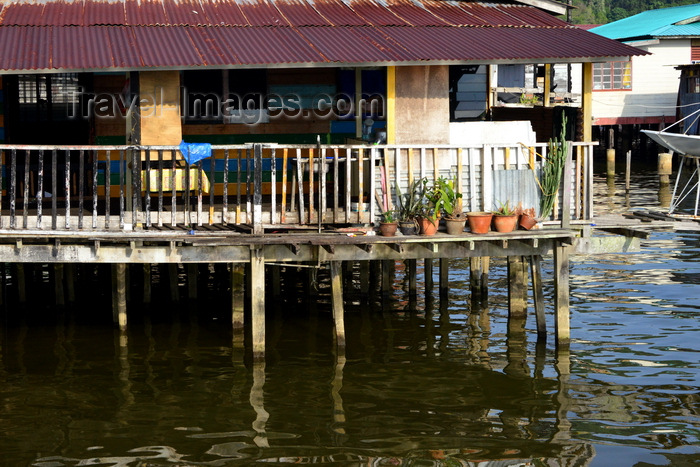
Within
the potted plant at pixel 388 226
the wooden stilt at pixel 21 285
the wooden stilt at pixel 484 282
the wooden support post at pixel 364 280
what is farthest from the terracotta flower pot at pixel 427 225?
the wooden stilt at pixel 21 285

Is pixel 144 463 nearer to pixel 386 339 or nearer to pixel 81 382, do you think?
pixel 81 382

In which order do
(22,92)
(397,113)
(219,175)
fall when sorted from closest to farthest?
(397,113)
(219,175)
(22,92)

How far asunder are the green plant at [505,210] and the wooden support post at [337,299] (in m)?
2.47

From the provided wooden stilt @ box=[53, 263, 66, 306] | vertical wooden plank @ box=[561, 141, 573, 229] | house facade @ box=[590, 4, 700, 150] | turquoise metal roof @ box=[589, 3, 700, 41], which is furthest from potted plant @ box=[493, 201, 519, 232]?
turquoise metal roof @ box=[589, 3, 700, 41]

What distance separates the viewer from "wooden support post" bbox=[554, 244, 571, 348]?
616 inches

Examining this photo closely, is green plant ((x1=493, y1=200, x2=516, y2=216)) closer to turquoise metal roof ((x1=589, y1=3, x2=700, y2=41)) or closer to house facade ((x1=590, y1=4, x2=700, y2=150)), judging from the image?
house facade ((x1=590, y1=4, x2=700, y2=150))

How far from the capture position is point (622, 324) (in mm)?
18516

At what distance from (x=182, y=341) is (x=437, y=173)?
5.23 metres

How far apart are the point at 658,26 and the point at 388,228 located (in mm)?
38036

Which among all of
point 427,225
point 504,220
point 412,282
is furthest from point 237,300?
point 504,220

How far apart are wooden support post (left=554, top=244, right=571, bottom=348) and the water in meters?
0.39

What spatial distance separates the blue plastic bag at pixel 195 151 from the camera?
14711 mm

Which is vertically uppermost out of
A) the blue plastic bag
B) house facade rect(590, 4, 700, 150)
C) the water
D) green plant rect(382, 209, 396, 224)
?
house facade rect(590, 4, 700, 150)

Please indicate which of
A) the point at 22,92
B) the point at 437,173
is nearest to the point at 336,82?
the point at 437,173
